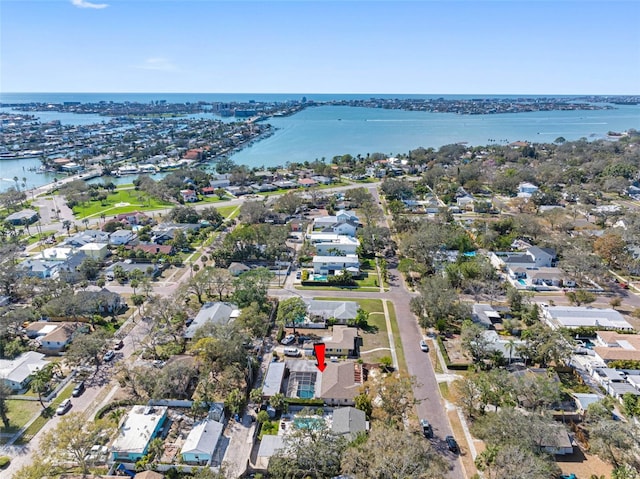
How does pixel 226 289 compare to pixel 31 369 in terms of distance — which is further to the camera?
pixel 226 289

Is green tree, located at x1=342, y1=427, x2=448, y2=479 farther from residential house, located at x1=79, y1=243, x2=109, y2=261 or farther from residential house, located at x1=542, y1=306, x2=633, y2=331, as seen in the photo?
residential house, located at x1=79, y1=243, x2=109, y2=261

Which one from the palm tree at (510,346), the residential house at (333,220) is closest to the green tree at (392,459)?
the palm tree at (510,346)

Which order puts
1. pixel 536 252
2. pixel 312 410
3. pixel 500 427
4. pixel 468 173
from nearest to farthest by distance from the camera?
pixel 500 427 < pixel 312 410 < pixel 536 252 < pixel 468 173

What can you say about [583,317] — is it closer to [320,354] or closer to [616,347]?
[616,347]

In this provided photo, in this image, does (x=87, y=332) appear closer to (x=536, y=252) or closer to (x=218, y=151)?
(x=536, y=252)

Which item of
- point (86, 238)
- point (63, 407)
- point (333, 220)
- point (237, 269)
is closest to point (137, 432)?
point (63, 407)

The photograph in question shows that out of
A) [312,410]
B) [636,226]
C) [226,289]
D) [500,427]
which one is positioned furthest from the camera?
[636,226]

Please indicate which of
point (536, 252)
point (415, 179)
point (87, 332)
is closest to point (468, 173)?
point (415, 179)

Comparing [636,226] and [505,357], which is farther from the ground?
[636,226]
